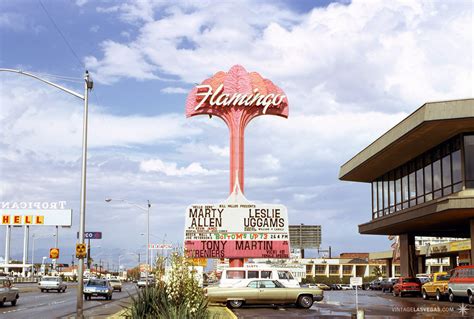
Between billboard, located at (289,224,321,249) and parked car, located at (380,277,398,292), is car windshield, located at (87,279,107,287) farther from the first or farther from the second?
billboard, located at (289,224,321,249)

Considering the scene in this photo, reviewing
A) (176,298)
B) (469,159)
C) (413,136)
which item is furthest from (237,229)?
(176,298)

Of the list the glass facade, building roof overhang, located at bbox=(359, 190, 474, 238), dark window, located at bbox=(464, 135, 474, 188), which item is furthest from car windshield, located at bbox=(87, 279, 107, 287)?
dark window, located at bbox=(464, 135, 474, 188)

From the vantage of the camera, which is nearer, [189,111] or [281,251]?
[281,251]

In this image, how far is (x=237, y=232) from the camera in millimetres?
40719

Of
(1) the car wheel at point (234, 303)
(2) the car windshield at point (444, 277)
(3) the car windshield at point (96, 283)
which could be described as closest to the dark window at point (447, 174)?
(2) the car windshield at point (444, 277)

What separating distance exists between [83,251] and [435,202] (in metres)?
22.0

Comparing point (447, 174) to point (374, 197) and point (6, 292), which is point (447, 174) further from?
point (6, 292)

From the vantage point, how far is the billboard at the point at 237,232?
132ft

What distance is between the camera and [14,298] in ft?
123

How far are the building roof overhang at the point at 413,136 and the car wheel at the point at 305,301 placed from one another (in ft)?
37.3

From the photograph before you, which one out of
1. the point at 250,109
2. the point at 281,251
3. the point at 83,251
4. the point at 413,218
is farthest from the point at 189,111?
the point at 83,251

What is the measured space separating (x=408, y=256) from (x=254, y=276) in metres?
25.8

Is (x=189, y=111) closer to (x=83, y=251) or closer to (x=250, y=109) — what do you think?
(x=250, y=109)

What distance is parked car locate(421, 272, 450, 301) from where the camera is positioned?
40.3 m
